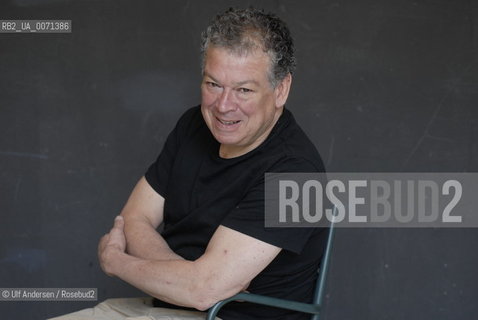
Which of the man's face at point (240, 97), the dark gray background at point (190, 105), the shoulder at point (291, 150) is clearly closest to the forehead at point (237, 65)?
the man's face at point (240, 97)

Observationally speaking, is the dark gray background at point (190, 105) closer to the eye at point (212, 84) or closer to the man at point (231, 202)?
the man at point (231, 202)

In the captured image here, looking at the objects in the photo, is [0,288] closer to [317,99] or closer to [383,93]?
[317,99]

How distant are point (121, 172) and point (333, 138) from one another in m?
0.94

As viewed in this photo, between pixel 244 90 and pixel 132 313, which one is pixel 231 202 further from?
pixel 132 313

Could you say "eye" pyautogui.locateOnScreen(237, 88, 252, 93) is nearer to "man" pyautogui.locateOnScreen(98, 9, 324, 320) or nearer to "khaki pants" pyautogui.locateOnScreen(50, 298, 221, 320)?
"man" pyautogui.locateOnScreen(98, 9, 324, 320)

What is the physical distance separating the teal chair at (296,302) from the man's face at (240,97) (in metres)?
0.37

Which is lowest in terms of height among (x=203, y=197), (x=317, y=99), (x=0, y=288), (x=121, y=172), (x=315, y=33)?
(x=0, y=288)

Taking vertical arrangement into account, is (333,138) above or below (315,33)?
below

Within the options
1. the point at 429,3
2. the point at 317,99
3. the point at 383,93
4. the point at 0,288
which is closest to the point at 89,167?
the point at 0,288

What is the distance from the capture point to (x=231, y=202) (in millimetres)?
2279

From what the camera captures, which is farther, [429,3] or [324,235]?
[429,3]

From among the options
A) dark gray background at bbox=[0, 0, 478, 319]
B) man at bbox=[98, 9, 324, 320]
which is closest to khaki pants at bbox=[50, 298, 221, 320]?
man at bbox=[98, 9, 324, 320]

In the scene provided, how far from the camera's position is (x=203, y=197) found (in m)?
2.35

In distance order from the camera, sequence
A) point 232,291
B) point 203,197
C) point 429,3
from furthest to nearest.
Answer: point 429,3, point 203,197, point 232,291
